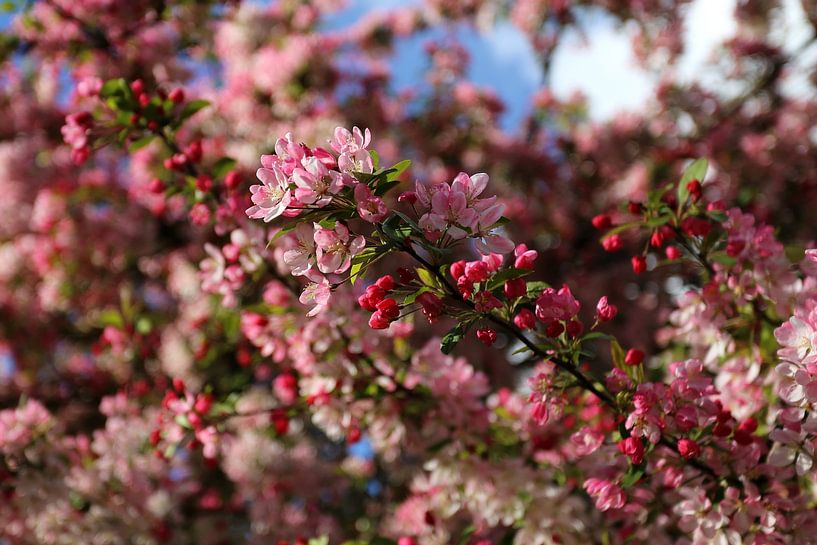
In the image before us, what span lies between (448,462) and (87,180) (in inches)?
132

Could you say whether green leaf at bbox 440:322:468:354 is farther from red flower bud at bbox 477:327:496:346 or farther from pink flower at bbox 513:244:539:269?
pink flower at bbox 513:244:539:269

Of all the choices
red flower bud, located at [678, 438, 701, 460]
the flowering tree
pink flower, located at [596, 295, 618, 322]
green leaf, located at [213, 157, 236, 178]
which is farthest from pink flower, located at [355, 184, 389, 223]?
green leaf, located at [213, 157, 236, 178]

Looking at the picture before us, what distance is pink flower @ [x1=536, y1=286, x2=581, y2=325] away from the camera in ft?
4.34

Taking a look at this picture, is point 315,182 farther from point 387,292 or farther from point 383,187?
point 387,292

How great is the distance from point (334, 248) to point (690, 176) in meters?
1.02

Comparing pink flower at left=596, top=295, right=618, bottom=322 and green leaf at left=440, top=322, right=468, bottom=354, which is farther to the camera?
pink flower at left=596, top=295, right=618, bottom=322

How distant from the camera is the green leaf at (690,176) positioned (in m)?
1.70

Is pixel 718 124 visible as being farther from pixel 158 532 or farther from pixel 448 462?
pixel 158 532

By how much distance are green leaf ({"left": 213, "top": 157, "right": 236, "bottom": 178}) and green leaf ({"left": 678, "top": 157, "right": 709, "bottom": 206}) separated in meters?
1.25

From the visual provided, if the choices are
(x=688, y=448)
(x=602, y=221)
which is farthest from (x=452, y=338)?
(x=602, y=221)

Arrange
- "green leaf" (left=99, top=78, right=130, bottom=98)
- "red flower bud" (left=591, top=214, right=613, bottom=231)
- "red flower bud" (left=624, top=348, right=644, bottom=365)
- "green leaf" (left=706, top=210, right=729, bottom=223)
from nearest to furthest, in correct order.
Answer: "red flower bud" (left=624, top=348, right=644, bottom=365), "green leaf" (left=706, top=210, right=729, bottom=223), "red flower bud" (left=591, top=214, right=613, bottom=231), "green leaf" (left=99, top=78, right=130, bottom=98)

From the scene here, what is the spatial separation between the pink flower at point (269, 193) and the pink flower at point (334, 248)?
0.08 metres

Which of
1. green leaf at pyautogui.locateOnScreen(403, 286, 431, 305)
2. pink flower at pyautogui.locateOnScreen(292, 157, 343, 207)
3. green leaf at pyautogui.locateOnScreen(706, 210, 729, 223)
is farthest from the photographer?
green leaf at pyautogui.locateOnScreen(706, 210, 729, 223)

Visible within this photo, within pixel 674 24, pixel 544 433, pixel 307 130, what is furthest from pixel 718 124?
pixel 544 433
